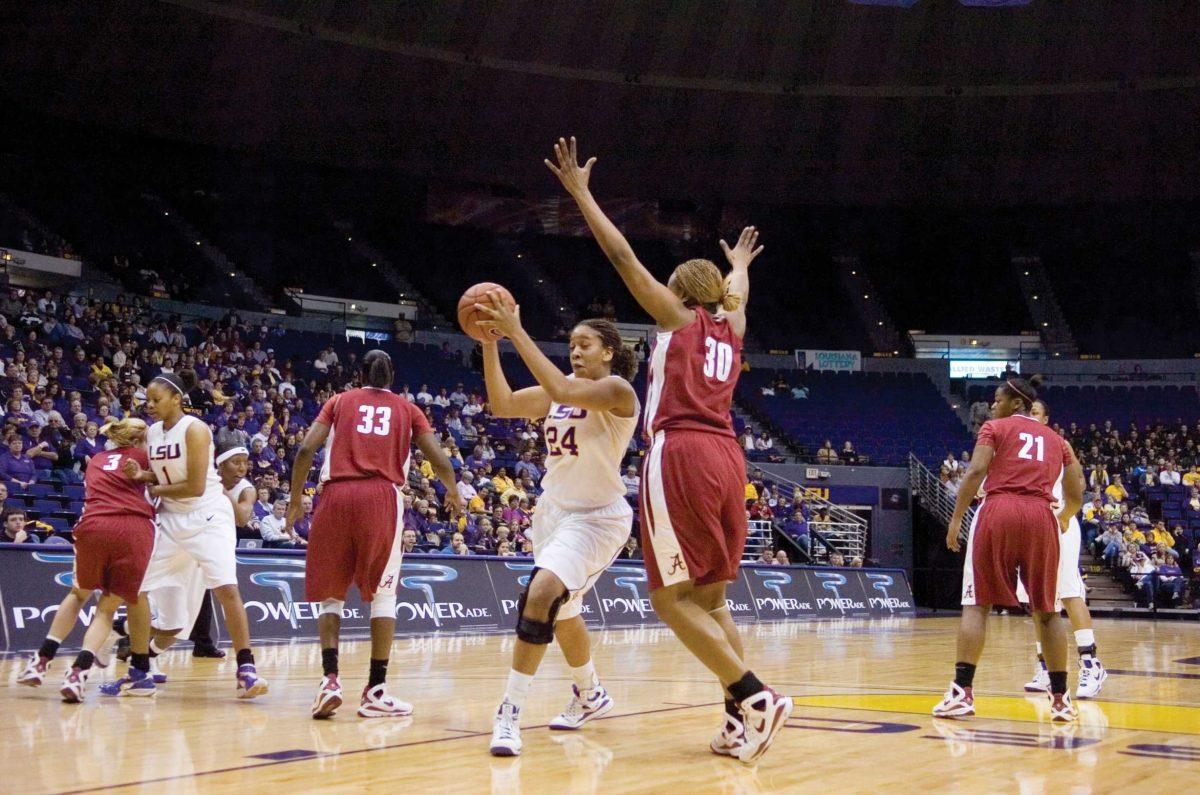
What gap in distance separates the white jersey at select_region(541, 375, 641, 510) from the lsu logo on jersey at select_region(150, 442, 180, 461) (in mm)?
2576

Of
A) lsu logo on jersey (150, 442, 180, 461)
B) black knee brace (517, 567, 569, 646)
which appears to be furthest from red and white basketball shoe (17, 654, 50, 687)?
black knee brace (517, 567, 569, 646)

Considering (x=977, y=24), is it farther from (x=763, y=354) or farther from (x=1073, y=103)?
(x=763, y=354)

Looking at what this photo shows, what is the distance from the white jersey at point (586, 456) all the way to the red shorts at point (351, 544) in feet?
3.49

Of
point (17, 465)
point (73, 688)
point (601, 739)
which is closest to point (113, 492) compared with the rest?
point (73, 688)

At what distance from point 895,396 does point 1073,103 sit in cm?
852

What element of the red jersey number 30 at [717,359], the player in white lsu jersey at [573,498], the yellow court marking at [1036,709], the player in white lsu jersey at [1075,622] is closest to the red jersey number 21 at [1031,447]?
the player in white lsu jersey at [1075,622]

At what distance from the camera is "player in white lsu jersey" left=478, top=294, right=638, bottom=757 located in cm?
511

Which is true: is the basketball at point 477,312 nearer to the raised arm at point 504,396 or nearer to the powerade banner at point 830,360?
the raised arm at point 504,396

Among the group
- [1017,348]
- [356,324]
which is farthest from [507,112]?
[1017,348]

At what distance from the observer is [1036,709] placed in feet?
23.8

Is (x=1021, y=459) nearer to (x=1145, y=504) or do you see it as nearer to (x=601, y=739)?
(x=601, y=739)

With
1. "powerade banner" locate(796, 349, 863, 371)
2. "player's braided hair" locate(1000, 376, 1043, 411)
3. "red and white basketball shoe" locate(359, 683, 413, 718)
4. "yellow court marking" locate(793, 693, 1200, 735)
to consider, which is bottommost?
"yellow court marking" locate(793, 693, 1200, 735)

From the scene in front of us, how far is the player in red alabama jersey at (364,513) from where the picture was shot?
246 inches

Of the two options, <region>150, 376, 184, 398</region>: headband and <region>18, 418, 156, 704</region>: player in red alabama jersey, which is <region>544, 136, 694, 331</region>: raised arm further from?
<region>18, 418, 156, 704</region>: player in red alabama jersey
